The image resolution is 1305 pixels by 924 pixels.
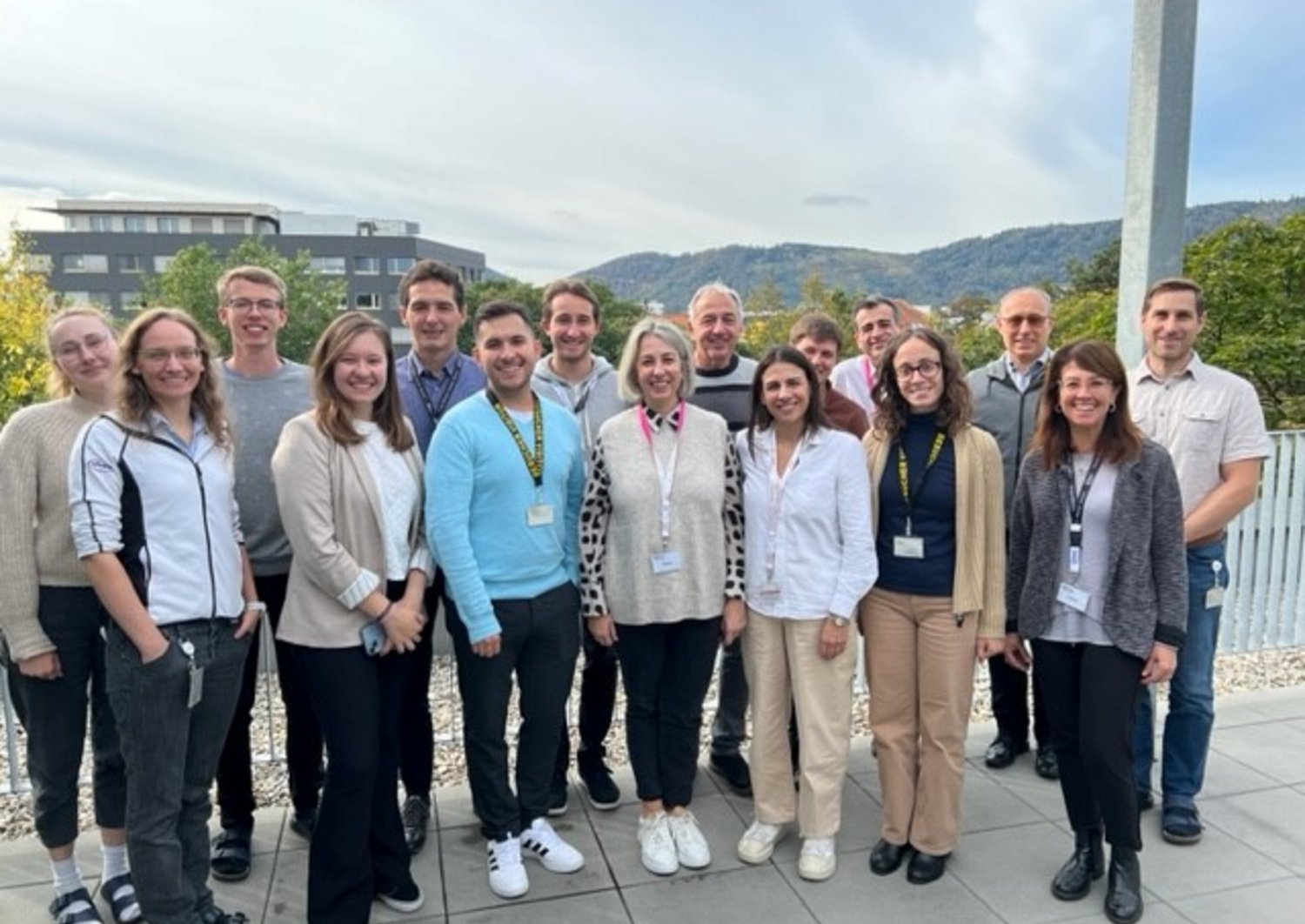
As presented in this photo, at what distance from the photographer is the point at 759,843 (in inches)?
130

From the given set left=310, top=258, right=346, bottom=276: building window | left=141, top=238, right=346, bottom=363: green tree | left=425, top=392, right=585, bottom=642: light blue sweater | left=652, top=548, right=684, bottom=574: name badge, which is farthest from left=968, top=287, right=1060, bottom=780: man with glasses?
left=310, top=258, right=346, bottom=276: building window

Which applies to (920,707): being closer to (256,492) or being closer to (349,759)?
(349,759)

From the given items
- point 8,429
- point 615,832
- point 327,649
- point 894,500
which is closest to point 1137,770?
point 894,500

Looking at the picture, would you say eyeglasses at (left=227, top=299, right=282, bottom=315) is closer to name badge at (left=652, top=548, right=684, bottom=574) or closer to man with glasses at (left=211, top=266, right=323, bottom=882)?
man with glasses at (left=211, top=266, right=323, bottom=882)

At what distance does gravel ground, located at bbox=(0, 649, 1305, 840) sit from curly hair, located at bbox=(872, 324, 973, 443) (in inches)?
86.8

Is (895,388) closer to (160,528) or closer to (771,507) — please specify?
(771,507)

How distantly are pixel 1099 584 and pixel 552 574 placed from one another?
6.08ft

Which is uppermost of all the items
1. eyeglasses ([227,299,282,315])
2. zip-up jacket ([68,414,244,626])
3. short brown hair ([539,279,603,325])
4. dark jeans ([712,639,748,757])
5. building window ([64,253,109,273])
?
building window ([64,253,109,273])

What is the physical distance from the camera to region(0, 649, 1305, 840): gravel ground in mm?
3994

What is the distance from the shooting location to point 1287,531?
6020mm

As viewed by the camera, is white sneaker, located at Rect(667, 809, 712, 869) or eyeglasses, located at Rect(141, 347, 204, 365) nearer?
eyeglasses, located at Rect(141, 347, 204, 365)

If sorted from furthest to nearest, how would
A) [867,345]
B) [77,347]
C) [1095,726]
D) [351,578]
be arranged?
1. [867,345]
2. [1095,726]
3. [77,347]
4. [351,578]

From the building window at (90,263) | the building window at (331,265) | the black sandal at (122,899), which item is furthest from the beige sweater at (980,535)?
the building window at (90,263)

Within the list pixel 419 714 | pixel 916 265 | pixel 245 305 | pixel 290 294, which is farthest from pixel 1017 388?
pixel 916 265
